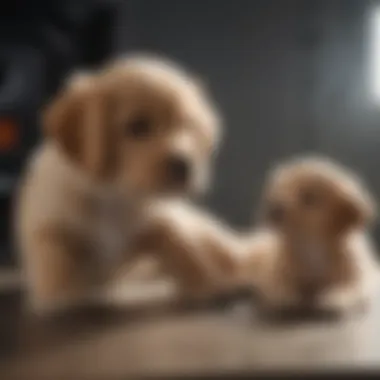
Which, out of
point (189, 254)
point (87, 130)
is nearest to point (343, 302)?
point (189, 254)

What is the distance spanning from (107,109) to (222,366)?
→ 33 centimetres

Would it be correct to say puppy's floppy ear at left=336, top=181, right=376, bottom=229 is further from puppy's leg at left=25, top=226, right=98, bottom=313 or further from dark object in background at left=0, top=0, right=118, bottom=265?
dark object in background at left=0, top=0, right=118, bottom=265

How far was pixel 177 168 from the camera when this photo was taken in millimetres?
844

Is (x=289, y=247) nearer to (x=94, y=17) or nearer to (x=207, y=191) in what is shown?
(x=207, y=191)

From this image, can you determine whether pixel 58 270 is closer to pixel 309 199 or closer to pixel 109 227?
pixel 109 227

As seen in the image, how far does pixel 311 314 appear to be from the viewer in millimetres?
826

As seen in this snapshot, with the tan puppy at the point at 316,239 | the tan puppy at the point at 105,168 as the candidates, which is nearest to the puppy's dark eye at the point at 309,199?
the tan puppy at the point at 316,239

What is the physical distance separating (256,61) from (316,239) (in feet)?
1.48

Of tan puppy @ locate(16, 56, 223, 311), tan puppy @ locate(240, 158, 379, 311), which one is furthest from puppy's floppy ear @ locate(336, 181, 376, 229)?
tan puppy @ locate(16, 56, 223, 311)

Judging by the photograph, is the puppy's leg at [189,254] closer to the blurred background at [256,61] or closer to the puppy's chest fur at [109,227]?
the puppy's chest fur at [109,227]

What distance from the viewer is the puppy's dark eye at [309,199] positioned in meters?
0.83

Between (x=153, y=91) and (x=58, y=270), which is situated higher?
(x=153, y=91)

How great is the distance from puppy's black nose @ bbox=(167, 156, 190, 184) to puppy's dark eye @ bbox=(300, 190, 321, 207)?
0.11m

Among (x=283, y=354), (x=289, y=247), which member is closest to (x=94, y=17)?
(x=289, y=247)
